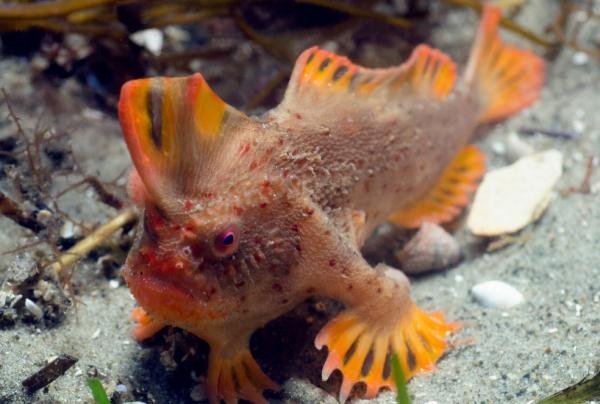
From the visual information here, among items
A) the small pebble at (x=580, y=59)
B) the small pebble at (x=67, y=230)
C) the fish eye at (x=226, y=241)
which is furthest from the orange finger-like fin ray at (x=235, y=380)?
the small pebble at (x=580, y=59)

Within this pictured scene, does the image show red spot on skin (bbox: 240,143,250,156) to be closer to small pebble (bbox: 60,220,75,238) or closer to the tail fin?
small pebble (bbox: 60,220,75,238)

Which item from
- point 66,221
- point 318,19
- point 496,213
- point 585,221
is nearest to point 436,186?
point 496,213

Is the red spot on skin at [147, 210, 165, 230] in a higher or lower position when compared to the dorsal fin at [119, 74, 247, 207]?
lower

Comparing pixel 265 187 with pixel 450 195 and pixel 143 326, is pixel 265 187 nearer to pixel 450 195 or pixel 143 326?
pixel 143 326

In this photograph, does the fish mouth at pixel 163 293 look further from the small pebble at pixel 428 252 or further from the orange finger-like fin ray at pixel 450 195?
the orange finger-like fin ray at pixel 450 195

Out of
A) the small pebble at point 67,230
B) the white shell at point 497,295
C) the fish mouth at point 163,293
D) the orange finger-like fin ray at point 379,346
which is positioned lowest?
the small pebble at point 67,230

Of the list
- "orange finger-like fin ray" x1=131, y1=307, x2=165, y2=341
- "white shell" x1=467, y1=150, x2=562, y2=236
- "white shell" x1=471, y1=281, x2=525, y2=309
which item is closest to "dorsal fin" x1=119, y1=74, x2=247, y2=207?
"orange finger-like fin ray" x1=131, y1=307, x2=165, y2=341
